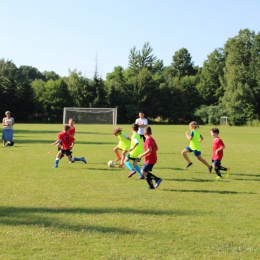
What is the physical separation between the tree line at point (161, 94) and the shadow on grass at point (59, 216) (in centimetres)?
6222

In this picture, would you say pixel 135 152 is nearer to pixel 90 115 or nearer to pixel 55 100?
pixel 90 115

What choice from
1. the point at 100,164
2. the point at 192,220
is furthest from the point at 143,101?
the point at 192,220

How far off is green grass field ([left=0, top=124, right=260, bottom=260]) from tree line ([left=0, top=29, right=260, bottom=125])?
59.7 metres

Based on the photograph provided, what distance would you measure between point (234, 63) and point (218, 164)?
69.0 metres

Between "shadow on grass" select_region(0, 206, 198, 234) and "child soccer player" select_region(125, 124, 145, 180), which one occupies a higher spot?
"child soccer player" select_region(125, 124, 145, 180)

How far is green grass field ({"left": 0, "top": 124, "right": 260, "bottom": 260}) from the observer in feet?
17.5

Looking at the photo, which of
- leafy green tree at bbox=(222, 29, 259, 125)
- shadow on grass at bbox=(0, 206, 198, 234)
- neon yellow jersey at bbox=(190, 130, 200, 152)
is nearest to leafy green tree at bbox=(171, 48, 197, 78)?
leafy green tree at bbox=(222, 29, 259, 125)

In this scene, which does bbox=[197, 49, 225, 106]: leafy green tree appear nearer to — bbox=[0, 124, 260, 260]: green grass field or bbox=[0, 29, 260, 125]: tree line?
bbox=[0, 29, 260, 125]: tree line

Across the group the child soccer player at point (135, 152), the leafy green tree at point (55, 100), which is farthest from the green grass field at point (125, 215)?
the leafy green tree at point (55, 100)

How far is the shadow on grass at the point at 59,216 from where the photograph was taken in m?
6.26

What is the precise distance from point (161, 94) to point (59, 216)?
71.8m

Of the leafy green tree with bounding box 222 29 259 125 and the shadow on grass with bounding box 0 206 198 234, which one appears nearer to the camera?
the shadow on grass with bounding box 0 206 198 234

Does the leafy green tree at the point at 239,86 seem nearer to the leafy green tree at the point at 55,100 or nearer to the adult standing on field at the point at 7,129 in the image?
the leafy green tree at the point at 55,100

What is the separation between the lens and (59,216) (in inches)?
272
